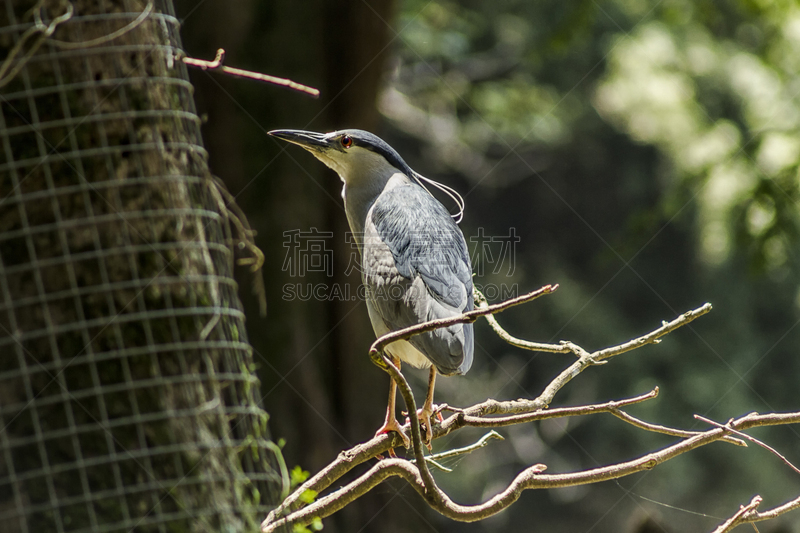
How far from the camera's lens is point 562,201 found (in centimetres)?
1424

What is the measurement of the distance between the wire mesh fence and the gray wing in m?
0.61

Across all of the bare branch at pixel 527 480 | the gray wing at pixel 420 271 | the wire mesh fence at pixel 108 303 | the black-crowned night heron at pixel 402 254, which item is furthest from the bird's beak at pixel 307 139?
the bare branch at pixel 527 480

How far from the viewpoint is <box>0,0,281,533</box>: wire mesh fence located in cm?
207

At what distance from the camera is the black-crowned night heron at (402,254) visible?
2.49 m

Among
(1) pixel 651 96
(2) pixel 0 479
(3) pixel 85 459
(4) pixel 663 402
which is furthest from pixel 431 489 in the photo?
(4) pixel 663 402

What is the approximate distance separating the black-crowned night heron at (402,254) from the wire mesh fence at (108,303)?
0.59 m

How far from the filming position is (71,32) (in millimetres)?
2385

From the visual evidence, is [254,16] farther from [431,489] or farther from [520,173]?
[520,173]

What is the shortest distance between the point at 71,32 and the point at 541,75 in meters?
11.2

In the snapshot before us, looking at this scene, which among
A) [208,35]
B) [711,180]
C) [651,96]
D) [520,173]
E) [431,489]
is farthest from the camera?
[520,173]

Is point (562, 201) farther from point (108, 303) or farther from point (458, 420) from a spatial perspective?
point (108, 303)

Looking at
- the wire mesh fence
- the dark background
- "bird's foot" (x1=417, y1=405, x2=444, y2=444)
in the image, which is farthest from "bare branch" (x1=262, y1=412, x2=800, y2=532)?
the dark background

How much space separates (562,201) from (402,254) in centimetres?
1191

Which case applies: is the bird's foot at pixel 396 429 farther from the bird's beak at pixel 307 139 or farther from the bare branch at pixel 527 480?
the bird's beak at pixel 307 139
